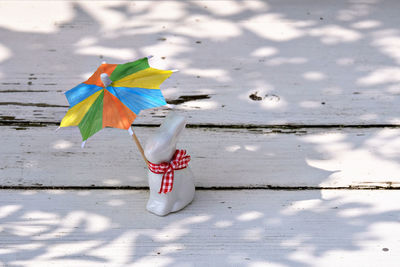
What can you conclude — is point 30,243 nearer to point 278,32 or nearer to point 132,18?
point 132,18

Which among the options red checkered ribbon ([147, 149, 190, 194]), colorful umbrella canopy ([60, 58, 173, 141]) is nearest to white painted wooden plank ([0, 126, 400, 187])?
red checkered ribbon ([147, 149, 190, 194])

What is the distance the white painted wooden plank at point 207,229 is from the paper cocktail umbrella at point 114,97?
0.33 meters

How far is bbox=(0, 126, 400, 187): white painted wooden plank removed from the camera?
158 centimetres

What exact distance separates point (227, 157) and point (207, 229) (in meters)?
0.27

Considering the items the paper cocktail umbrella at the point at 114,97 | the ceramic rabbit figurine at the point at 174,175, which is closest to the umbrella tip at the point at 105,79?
the paper cocktail umbrella at the point at 114,97

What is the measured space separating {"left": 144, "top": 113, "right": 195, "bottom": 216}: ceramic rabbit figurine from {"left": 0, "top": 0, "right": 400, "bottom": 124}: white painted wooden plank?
340 millimetres

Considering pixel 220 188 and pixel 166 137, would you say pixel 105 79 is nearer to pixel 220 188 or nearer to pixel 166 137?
pixel 166 137

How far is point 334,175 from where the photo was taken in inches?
62.2

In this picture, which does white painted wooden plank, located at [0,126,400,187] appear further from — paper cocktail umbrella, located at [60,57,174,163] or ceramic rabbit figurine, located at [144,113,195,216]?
paper cocktail umbrella, located at [60,57,174,163]

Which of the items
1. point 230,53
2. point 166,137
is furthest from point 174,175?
point 230,53

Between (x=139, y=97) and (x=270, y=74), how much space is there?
0.75 m

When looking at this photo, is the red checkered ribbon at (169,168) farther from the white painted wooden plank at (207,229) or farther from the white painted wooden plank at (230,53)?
the white painted wooden plank at (230,53)

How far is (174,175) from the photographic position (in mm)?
1422

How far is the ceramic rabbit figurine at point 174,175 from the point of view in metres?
1.33
